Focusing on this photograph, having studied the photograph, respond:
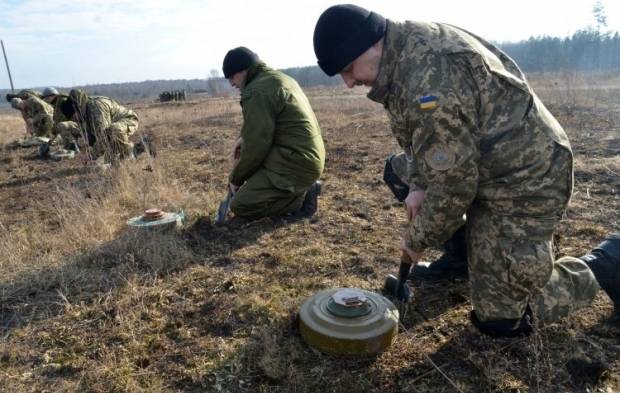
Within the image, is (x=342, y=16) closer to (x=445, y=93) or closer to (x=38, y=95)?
A: (x=445, y=93)

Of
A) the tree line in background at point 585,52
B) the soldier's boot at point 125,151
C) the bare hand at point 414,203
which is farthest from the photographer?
the tree line in background at point 585,52

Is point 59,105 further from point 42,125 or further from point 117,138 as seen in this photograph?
point 42,125

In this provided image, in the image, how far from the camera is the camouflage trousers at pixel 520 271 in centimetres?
236

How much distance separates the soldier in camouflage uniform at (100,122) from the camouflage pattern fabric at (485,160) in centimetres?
608

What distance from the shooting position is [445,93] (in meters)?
2.07

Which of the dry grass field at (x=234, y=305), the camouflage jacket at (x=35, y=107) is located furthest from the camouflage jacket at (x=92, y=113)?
the camouflage jacket at (x=35, y=107)

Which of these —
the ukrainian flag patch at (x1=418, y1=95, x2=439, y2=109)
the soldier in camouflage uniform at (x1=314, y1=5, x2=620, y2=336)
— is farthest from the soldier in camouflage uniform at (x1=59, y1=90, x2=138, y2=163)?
the ukrainian flag patch at (x1=418, y1=95, x2=439, y2=109)

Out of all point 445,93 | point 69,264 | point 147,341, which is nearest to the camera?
point 445,93

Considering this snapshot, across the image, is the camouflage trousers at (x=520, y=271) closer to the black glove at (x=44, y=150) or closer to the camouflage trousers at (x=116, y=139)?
the camouflage trousers at (x=116, y=139)

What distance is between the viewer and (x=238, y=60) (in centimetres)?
446

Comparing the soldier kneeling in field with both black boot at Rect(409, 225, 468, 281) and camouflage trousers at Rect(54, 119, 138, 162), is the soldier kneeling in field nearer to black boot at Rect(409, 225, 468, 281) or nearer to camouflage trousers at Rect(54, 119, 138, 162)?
camouflage trousers at Rect(54, 119, 138, 162)

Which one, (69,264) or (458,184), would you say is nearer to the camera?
(458,184)

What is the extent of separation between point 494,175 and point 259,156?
256 centimetres

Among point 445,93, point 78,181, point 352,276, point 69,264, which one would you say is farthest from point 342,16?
point 78,181
